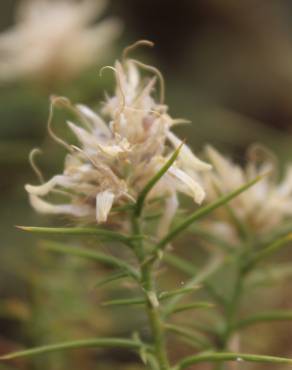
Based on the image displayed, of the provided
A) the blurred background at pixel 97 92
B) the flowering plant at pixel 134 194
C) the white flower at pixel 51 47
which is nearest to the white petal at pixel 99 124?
the flowering plant at pixel 134 194

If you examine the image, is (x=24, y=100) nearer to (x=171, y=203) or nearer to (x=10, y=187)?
(x=10, y=187)

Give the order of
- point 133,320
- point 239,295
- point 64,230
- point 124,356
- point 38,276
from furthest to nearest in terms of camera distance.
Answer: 1. point 124,356
2. point 133,320
3. point 38,276
4. point 239,295
5. point 64,230

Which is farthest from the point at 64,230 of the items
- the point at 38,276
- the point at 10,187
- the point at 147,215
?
the point at 10,187

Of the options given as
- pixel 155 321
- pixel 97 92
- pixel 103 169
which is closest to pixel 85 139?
pixel 103 169

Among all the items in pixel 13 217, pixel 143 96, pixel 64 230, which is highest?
pixel 13 217

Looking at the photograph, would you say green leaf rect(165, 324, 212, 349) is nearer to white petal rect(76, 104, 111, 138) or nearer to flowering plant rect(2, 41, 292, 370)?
flowering plant rect(2, 41, 292, 370)

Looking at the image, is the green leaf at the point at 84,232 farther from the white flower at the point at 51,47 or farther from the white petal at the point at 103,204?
the white flower at the point at 51,47
